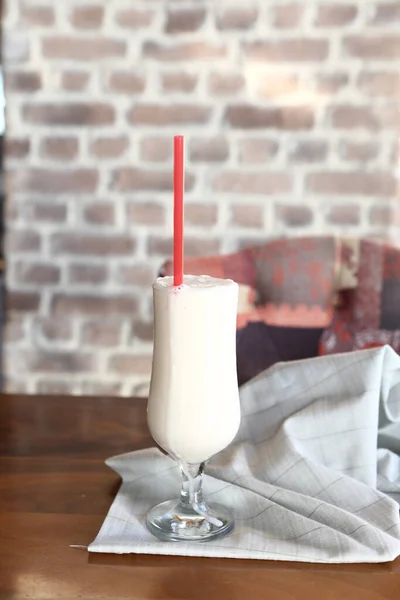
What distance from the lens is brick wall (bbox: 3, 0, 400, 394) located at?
1.73 m

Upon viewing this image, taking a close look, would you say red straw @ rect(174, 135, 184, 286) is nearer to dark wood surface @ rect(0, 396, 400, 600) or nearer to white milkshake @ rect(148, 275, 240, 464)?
white milkshake @ rect(148, 275, 240, 464)

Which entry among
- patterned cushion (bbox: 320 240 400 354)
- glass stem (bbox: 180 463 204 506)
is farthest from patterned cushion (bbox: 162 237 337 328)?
glass stem (bbox: 180 463 204 506)

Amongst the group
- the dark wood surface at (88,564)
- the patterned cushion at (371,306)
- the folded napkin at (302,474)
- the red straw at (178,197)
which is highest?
the red straw at (178,197)

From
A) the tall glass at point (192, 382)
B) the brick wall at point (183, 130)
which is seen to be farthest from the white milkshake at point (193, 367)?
the brick wall at point (183, 130)

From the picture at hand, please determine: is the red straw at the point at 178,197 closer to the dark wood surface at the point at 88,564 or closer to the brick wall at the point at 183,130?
the dark wood surface at the point at 88,564

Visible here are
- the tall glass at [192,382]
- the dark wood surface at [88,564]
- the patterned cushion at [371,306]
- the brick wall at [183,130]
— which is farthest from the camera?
the brick wall at [183,130]

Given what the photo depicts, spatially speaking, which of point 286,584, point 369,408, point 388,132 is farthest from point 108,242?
point 286,584

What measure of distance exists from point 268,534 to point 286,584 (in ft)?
0.30

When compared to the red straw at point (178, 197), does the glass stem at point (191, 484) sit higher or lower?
lower

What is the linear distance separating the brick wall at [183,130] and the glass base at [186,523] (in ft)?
3.57

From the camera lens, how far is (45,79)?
1.77m

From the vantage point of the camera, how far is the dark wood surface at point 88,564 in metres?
0.60

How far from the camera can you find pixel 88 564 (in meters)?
0.64

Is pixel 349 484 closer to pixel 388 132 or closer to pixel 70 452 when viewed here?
pixel 70 452
